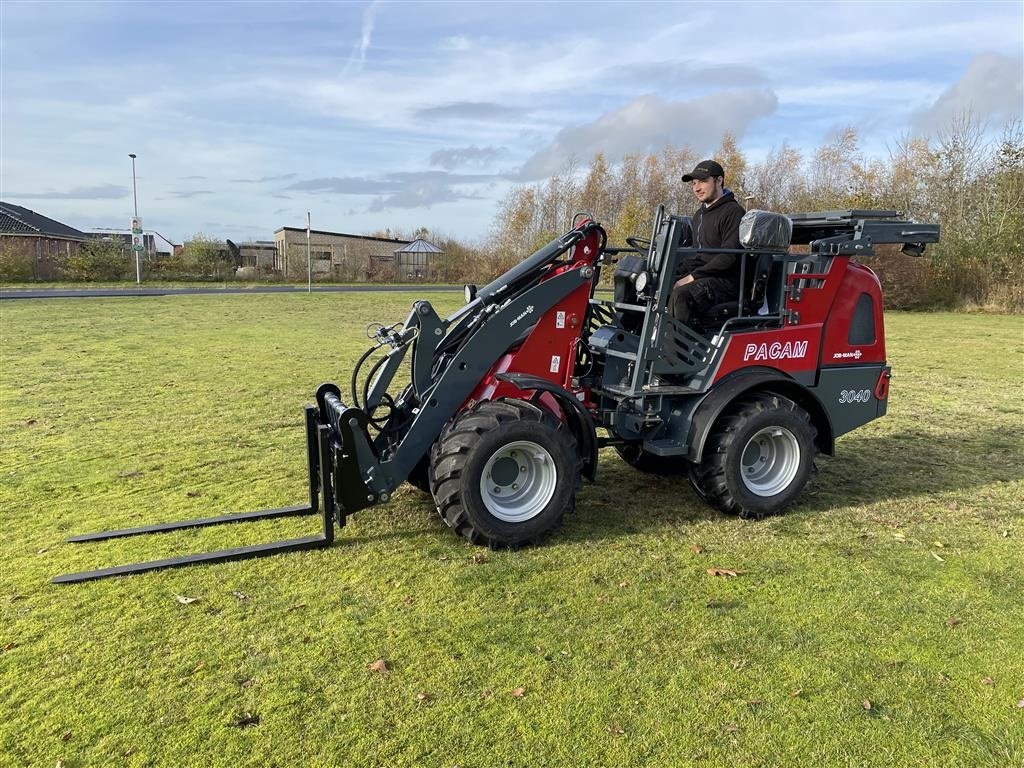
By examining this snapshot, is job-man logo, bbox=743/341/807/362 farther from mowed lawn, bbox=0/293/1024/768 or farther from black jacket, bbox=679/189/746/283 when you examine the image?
mowed lawn, bbox=0/293/1024/768

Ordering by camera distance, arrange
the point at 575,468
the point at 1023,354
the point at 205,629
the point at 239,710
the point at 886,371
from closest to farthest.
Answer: the point at 239,710
the point at 205,629
the point at 575,468
the point at 886,371
the point at 1023,354

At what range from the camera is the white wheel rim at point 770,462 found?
5.68m

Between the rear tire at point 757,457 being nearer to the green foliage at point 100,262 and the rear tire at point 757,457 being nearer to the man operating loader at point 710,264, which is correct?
the man operating loader at point 710,264

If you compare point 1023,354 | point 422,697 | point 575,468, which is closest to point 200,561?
point 422,697

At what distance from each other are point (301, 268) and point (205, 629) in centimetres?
4586

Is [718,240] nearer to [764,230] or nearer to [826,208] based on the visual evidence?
[764,230]

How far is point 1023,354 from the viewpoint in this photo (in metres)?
15.5

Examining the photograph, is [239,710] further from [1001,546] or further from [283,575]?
[1001,546]

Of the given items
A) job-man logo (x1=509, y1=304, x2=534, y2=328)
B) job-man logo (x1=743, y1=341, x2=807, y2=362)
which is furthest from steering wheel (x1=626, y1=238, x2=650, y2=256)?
job-man logo (x1=509, y1=304, x2=534, y2=328)

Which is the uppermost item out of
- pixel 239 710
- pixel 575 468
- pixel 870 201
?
pixel 870 201

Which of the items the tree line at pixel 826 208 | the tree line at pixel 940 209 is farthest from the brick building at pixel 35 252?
the tree line at pixel 940 209

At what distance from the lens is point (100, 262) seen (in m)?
40.4

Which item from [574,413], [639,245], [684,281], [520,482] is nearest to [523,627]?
[520,482]

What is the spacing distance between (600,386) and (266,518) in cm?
270
